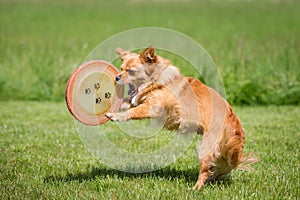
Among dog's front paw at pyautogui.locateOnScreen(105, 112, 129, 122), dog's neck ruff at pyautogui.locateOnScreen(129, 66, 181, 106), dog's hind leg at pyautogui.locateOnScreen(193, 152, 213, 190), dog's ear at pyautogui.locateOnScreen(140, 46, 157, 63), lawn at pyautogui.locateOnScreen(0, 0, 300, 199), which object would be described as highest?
dog's ear at pyautogui.locateOnScreen(140, 46, 157, 63)

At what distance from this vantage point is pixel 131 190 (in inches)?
204

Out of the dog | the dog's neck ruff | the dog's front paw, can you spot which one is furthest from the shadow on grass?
the dog's neck ruff

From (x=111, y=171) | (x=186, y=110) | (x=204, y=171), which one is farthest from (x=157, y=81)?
(x=111, y=171)

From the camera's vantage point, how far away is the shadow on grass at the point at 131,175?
568 cm

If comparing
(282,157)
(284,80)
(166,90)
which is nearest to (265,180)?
(282,157)

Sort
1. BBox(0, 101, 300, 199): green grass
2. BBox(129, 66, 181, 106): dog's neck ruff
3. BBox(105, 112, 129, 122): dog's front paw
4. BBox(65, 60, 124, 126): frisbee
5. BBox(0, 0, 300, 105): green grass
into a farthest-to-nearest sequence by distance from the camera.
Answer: BBox(0, 0, 300, 105): green grass < BBox(65, 60, 124, 126): frisbee < BBox(129, 66, 181, 106): dog's neck ruff < BBox(105, 112, 129, 122): dog's front paw < BBox(0, 101, 300, 199): green grass

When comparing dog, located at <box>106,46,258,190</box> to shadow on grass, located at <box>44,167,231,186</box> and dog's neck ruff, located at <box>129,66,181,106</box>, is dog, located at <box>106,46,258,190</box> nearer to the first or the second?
dog's neck ruff, located at <box>129,66,181,106</box>

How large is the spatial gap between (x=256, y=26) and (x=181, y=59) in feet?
57.1

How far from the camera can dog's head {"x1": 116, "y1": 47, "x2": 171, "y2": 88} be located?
5551 mm

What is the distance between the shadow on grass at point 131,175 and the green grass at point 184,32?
5.38 m

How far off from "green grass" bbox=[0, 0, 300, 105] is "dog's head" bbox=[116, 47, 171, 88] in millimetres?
5806

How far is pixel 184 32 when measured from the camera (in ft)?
79.2

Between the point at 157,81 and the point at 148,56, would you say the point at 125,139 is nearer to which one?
the point at 157,81

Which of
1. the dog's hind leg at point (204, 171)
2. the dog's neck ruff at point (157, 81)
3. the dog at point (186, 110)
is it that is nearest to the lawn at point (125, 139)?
the dog's hind leg at point (204, 171)
